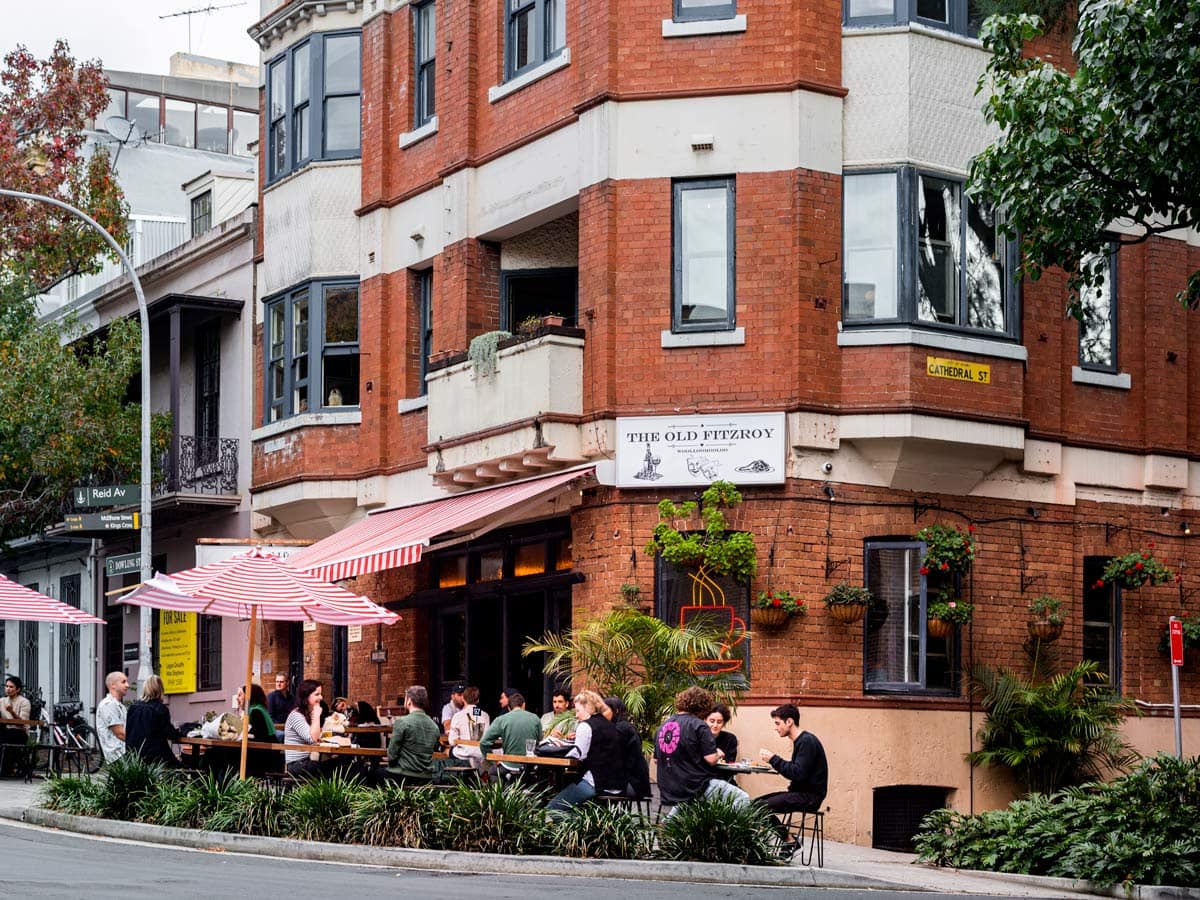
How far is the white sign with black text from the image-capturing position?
72.8 ft

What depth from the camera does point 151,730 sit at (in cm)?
2067

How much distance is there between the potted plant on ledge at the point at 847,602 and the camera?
21781 mm

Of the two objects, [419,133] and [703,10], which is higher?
[703,10]

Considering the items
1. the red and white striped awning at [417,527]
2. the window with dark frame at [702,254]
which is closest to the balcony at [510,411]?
the red and white striped awning at [417,527]

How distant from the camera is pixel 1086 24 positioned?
17078 mm

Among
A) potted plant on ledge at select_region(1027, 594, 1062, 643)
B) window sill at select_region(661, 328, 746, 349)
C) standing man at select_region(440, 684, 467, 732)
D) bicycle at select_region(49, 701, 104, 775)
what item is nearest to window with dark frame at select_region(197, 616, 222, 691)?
bicycle at select_region(49, 701, 104, 775)

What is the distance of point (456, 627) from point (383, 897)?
12915mm

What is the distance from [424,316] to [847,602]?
8.06m

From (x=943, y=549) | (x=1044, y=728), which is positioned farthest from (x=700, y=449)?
(x=1044, y=728)

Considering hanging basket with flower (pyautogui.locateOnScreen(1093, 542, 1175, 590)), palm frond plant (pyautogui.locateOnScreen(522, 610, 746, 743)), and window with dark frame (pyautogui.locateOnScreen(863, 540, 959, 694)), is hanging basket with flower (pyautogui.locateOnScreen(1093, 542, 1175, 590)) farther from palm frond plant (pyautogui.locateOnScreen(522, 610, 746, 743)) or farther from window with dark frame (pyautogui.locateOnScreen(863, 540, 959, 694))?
palm frond plant (pyautogui.locateOnScreen(522, 610, 746, 743))

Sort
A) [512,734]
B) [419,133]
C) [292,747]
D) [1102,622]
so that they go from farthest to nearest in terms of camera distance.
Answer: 1. [419,133]
2. [1102,622]
3. [292,747]
4. [512,734]

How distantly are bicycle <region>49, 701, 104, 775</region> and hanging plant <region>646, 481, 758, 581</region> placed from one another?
7.32 meters

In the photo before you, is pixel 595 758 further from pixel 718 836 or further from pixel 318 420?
pixel 318 420

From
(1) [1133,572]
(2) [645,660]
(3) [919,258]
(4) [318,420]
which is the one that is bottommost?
(2) [645,660]
